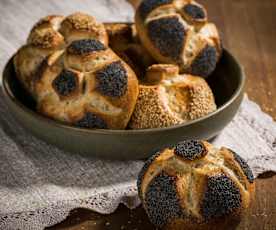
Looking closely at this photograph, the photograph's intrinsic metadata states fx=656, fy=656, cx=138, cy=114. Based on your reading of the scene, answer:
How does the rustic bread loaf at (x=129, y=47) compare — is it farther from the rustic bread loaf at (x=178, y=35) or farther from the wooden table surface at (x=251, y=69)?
the wooden table surface at (x=251, y=69)

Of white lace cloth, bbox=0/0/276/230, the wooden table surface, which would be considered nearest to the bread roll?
white lace cloth, bbox=0/0/276/230

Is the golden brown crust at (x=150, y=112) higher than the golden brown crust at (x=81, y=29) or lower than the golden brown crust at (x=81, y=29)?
lower

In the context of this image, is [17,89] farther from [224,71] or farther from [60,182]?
[224,71]

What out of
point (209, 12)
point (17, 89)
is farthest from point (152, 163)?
point (209, 12)

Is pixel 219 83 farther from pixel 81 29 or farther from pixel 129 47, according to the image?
pixel 81 29

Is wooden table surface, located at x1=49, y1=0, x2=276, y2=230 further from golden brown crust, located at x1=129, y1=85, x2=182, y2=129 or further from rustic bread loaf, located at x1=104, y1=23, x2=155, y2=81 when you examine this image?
rustic bread loaf, located at x1=104, y1=23, x2=155, y2=81

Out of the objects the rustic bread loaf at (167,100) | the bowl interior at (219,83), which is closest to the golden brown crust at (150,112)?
the rustic bread loaf at (167,100)
